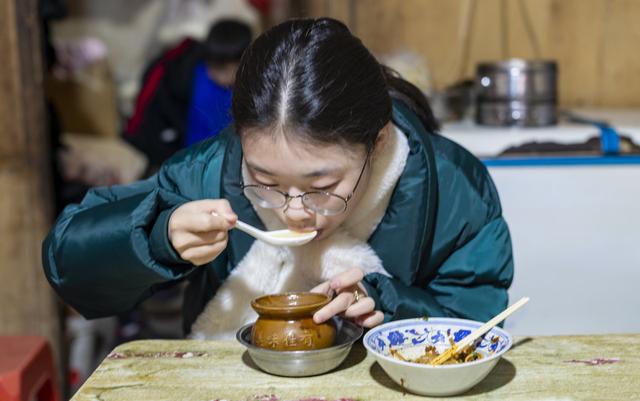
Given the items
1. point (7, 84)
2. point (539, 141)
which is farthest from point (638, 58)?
point (7, 84)

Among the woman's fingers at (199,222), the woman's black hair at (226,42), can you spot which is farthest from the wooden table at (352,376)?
the woman's black hair at (226,42)

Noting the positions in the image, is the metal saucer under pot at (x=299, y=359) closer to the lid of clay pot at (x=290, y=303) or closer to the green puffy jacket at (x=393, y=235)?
the lid of clay pot at (x=290, y=303)

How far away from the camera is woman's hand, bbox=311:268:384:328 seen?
5.10 ft

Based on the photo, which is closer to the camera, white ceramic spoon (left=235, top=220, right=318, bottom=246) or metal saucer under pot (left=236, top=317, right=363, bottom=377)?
metal saucer under pot (left=236, top=317, right=363, bottom=377)

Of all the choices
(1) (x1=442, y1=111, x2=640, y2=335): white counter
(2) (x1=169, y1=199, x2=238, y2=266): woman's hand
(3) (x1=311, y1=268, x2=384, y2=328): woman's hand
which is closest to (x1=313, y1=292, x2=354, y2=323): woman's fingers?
(3) (x1=311, y1=268, x2=384, y2=328): woman's hand

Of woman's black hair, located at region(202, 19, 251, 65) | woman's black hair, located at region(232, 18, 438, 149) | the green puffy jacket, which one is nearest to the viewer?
woman's black hair, located at region(232, 18, 438, 149)

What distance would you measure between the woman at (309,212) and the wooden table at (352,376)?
0.14 m

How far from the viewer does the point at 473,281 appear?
182cm

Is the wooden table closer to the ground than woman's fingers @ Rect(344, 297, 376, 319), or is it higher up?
closer to the ground

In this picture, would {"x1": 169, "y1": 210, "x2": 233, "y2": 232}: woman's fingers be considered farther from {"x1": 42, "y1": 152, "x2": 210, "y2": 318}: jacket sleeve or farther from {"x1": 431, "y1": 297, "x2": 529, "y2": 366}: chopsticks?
{"x1": 431, "y1": 297, "x2": 529, "y2": 366}: chopsticks

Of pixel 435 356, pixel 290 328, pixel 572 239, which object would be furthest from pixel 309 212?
pixel 572 239

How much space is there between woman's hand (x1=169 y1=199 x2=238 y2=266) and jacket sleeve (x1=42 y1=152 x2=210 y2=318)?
35mm

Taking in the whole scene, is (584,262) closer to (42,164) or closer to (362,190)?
(362,190)

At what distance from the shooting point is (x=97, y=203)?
185 centimetres
